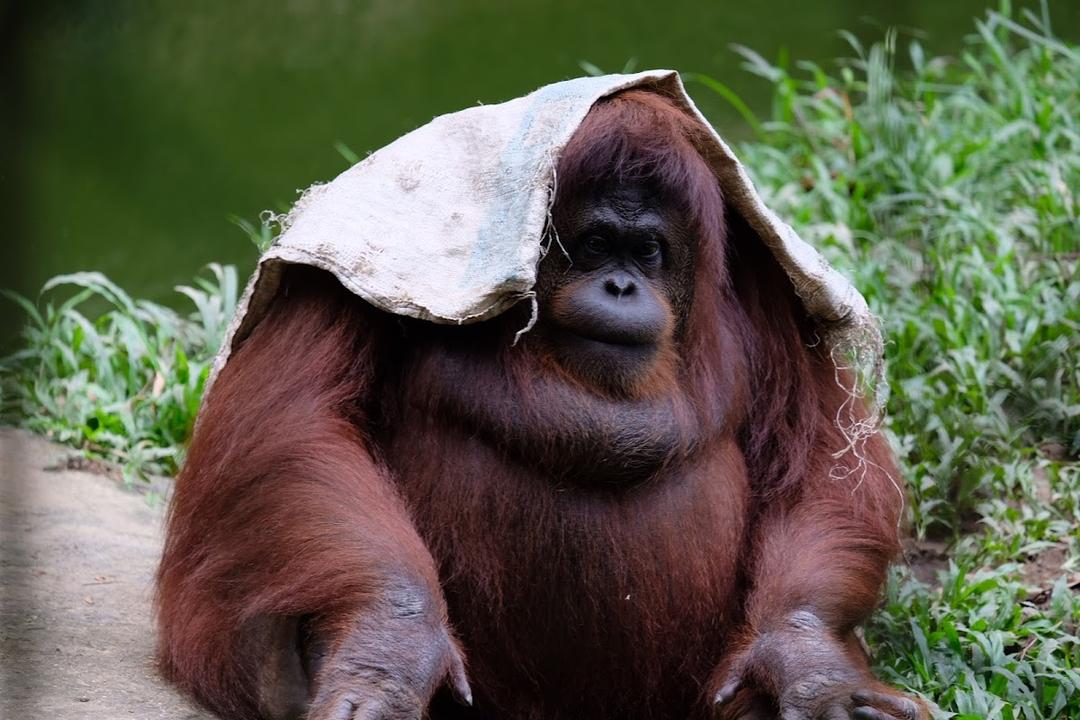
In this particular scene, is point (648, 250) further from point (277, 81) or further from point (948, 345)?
point (277, 81)

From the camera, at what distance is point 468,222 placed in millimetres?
3148

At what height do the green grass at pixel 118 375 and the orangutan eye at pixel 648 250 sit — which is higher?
the orangutan eye at pixel 648 250

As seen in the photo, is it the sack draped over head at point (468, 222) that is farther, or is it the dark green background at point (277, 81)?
the dark green background at point (277, 81)

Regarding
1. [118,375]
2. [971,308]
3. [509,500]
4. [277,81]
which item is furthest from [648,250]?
[277,81]

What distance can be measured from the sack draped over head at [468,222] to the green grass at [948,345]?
857mm

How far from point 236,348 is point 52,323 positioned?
2219 mm

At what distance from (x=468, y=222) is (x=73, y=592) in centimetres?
134

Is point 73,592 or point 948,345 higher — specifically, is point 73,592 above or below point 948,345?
below

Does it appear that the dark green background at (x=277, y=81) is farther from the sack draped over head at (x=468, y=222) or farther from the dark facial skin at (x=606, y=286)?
the dark facial skin at (x=606, y=286)

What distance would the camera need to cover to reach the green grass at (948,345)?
3752mm

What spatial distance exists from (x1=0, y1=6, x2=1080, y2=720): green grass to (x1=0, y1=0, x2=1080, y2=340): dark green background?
0.93 metres

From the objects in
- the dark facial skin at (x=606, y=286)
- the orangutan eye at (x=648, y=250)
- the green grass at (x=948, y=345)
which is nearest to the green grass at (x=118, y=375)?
the green grass at (x=948, y=345)

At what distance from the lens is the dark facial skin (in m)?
3.06

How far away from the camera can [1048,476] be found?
4309mm
